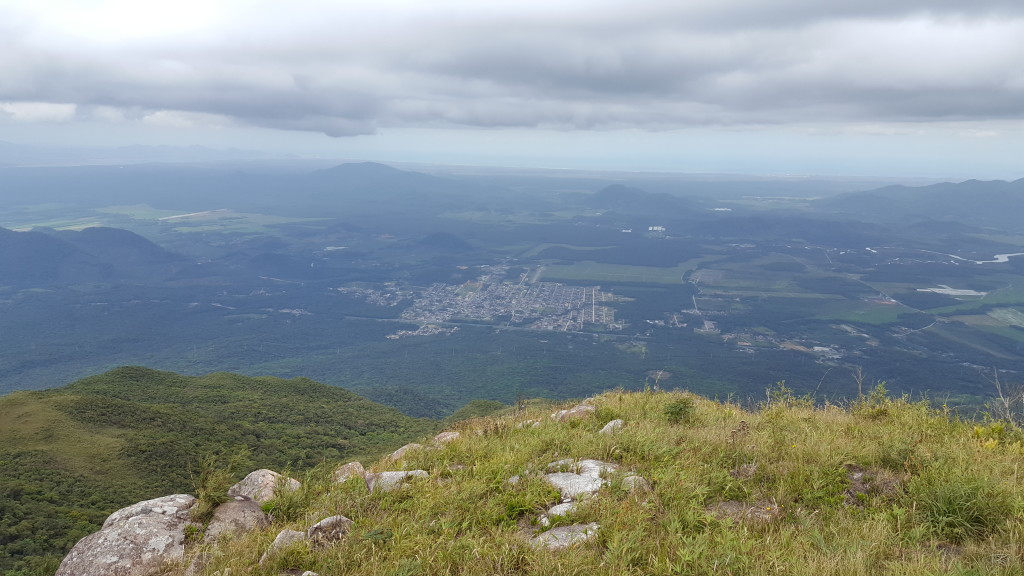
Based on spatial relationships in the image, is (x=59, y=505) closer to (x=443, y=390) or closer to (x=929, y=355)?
(x=443, y=390)

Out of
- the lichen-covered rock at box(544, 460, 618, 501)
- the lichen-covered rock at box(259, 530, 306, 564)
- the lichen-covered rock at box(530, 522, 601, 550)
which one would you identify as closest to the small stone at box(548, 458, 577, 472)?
the lichen-covered rock at box(544, 460, 618, 501)

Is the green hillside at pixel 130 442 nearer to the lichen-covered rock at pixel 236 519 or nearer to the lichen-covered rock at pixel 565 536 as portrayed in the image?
the lichen-covered rock at pixel 236 519

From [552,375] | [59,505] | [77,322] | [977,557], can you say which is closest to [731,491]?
[977,557]

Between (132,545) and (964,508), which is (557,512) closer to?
(964,508)

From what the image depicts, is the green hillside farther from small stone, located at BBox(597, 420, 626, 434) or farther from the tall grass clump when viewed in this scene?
the tall grass clump

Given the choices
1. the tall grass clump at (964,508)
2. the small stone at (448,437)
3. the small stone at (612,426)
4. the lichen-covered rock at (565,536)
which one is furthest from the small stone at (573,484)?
the tall grass clump at (964,508)
